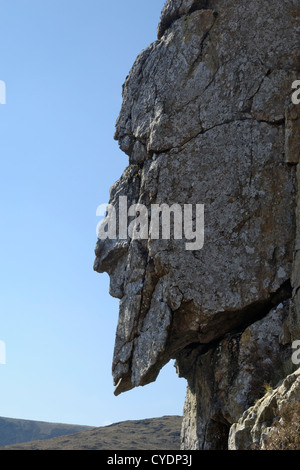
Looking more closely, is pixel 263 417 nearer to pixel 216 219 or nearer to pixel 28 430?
pixel 216 219

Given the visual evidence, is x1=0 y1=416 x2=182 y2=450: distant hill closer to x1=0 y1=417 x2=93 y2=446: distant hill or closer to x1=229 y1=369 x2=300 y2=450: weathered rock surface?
x1=229 y1=369 x2=300 y2=450: weathered rock surface

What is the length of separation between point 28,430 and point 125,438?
113592mm

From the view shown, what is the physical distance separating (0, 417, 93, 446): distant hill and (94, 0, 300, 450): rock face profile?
158868mm

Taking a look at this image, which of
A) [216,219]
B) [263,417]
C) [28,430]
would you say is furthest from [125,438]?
[28,430]

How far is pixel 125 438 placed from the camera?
7250 centimetres

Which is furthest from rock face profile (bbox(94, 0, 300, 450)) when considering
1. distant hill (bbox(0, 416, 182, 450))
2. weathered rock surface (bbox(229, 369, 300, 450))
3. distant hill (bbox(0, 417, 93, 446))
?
distant hill (bbox(0, 417, 93, 446))

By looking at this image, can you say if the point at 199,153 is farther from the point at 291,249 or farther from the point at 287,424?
the point at 287,424

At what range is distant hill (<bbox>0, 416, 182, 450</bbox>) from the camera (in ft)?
217

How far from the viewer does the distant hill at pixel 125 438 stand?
217 ft

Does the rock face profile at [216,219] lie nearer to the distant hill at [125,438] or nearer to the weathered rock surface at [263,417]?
the weathered rock surface at [263,417]

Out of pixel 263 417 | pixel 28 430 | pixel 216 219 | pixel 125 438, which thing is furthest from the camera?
pixel 28 430

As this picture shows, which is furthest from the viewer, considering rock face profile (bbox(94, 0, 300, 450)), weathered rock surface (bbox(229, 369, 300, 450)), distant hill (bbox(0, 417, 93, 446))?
distant hill (bbox(0, 417, 93, 446))

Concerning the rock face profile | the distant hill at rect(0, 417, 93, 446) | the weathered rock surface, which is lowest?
the distant hill at rect(0, 417, 93, 446)
